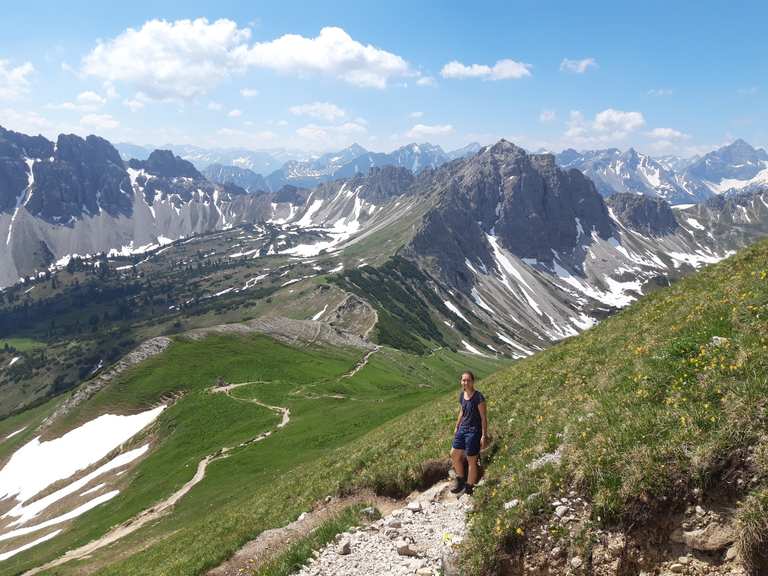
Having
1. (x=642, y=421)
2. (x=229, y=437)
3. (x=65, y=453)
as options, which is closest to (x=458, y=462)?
(x=642, y=421)

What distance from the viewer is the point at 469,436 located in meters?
15.1

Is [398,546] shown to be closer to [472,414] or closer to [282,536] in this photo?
[472,414]

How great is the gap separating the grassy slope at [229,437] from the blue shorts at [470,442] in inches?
338

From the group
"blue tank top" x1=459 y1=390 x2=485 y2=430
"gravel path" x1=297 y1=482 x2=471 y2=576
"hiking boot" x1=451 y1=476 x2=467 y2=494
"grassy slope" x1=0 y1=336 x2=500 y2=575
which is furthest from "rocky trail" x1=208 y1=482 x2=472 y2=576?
"grassy slope" x1=0 y1=336 x2=500 y2=575

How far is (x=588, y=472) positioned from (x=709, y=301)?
388 inches

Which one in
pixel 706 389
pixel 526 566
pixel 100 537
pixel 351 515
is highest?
pixel 706 389

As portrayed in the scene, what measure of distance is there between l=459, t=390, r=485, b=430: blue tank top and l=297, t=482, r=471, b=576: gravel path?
2.17m

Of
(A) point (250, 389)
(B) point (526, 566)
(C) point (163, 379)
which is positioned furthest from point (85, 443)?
(B) point (526, 566)

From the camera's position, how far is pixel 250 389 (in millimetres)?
89188

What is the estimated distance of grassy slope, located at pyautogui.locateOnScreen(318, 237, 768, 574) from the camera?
9.81m

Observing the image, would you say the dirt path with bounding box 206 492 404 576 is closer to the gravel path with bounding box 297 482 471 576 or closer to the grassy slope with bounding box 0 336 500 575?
the grassy slope with bounding box 0 336 500 575

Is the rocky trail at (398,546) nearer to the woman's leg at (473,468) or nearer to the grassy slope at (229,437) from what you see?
the woman's leg at (473,468)

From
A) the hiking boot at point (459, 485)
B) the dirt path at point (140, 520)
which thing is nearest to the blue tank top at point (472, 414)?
the hiking boot at point (459, 485)

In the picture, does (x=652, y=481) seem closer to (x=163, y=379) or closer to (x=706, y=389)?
(x=706, y=389)
